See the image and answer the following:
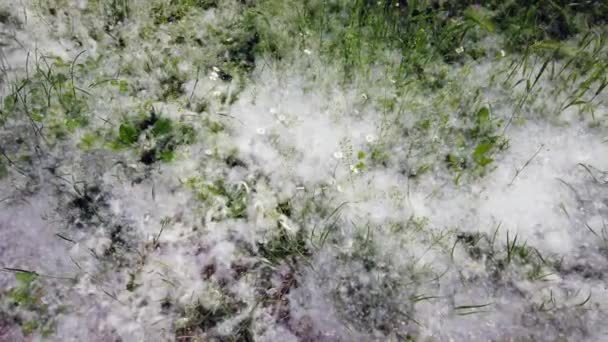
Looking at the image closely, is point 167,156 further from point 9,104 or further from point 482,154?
point 482,154

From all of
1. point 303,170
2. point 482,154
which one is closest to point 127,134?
point 303,170

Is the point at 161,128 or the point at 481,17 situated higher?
the point at 481,17

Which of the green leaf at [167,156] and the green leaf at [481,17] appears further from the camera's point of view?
the green leaf at [481,17]

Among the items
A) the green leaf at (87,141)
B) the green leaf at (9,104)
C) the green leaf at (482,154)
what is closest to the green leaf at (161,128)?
the green leaf at (87,141)

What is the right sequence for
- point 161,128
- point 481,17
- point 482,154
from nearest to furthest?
1. point 482,154
2. point 161,128
3. point 481,17

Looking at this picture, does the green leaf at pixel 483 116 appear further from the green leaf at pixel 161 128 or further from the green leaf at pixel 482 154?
the green leaf at pixel 161 128

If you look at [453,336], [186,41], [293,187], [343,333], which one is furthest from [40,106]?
[453,336]

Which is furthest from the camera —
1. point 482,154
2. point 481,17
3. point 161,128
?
point 481,17
